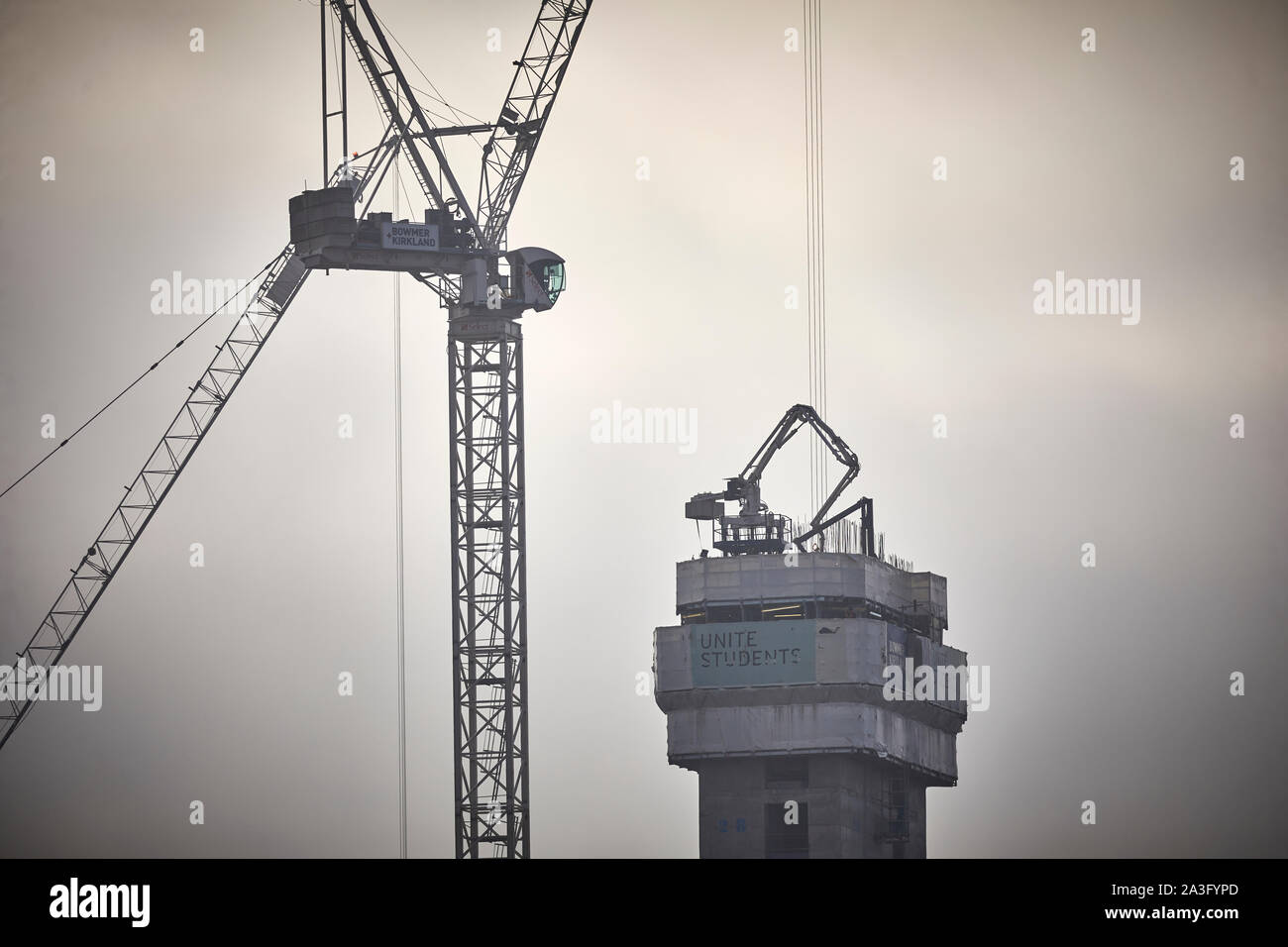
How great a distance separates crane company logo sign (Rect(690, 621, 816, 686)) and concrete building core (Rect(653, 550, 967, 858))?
0.28 feet

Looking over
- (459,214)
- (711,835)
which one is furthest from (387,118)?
(711,835)

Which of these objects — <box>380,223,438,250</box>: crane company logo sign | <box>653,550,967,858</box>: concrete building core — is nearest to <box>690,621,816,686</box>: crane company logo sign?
<box>653,550,967,858</box>: concrete building core

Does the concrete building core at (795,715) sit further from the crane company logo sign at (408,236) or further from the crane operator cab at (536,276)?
the crane company logo sign at (408,236)

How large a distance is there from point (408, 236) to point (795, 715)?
5704 cm

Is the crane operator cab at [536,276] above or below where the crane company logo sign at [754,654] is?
above

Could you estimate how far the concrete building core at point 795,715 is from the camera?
19250cm
